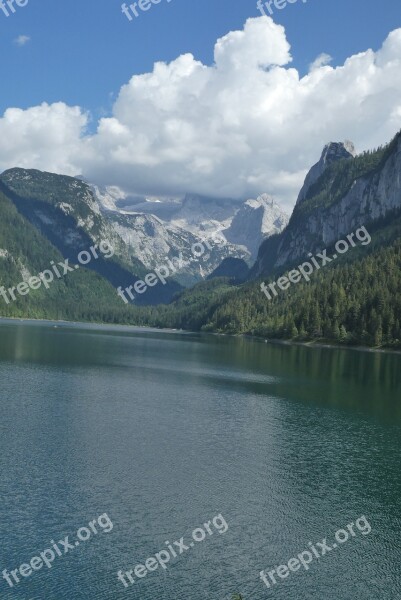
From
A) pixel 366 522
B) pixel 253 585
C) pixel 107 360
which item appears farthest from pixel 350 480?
pixel 107 360

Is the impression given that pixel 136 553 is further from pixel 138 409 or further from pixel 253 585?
pixel 138 409

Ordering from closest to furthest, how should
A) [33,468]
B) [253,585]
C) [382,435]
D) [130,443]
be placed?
[253,585]
[33,468]
[130,443]
[382,435]

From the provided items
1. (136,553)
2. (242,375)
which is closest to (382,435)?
(136,553)

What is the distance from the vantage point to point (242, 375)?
132 m

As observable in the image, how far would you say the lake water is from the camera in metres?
34.6

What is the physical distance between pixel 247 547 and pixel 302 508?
9571mm

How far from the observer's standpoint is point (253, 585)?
111 feet

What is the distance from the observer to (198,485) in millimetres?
50125

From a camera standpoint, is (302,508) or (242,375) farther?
(242,375)

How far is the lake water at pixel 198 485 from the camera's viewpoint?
113ft

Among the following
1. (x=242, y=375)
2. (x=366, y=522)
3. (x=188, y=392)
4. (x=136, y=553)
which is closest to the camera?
(x=136, y=553)

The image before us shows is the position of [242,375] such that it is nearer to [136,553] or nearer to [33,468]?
[33,468]

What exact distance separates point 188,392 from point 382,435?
41054 mm

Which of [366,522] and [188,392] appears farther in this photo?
[188,392]
